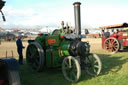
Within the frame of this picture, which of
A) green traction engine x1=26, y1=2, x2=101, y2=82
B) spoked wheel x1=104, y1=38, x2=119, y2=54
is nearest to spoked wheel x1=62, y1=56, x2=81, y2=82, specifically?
green traction engine x1=26, y1=2, x2=101, y2=82

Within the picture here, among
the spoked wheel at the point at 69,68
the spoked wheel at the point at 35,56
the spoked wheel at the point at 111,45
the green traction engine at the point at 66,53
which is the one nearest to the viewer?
the spoked wheel at the point at 69,68

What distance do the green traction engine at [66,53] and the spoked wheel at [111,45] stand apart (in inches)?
210

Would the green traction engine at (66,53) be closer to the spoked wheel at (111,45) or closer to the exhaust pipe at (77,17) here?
the exhaust pipe at (77,17)

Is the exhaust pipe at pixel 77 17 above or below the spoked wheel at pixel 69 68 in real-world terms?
above

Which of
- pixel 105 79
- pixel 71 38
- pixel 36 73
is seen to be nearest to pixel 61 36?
pixel 71 38

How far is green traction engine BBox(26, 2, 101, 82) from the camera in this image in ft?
14.7

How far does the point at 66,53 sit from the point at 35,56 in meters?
1.13

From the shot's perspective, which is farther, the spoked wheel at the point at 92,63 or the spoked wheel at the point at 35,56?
the spoked wheel at the point at 35,56

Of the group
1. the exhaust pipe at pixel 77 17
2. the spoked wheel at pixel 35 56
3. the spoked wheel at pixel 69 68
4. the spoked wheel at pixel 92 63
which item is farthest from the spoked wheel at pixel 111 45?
the spoked wheel at pixel 69 68

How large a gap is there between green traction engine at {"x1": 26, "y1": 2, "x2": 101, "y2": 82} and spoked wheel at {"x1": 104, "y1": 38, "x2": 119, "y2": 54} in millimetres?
5325

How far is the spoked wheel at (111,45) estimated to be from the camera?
10084 mm

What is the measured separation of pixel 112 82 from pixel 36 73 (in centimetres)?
232

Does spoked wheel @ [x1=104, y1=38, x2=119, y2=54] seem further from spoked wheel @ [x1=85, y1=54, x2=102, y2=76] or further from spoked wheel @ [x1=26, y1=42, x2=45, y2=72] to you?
spoked wheel @ [x1=26, y1=42, x2=45, y2=72]

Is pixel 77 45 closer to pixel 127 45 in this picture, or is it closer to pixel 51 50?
pixel 51 50
